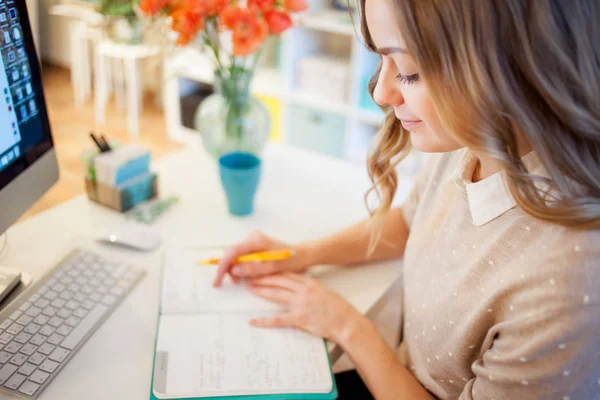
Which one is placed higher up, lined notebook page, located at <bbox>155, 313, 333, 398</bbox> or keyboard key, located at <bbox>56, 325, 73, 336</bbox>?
keyboard key, located at <bbox>56, 325, 73, 336</bbox>

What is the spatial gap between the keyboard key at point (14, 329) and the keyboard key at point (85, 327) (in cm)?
6

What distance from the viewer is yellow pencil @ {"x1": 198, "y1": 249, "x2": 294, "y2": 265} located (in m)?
0.90

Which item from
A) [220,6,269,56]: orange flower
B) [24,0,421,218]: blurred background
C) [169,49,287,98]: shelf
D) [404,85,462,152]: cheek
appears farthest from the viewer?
[169,49,287,98]: shelf

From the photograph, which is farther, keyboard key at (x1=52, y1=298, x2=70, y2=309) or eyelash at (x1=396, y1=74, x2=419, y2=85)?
keyboard key at (x1=52, y1=298, x2=70, y2=309)

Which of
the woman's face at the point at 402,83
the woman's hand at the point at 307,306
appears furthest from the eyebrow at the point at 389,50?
the woman's hand at the point at 307,306

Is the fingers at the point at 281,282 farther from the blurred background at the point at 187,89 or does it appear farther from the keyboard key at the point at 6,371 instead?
the blurred background at the point at 187,89

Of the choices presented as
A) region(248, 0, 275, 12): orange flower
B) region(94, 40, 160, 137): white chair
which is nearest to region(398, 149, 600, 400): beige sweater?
region(248, 0, 275, 12): orange flower

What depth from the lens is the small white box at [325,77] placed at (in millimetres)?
2627

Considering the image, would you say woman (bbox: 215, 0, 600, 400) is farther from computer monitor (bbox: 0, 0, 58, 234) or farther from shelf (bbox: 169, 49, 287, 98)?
shelf (bbox: 169, 49, 287, 98)

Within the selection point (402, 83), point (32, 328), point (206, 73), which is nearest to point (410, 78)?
point (402, 83)

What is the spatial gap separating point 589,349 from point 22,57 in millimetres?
841

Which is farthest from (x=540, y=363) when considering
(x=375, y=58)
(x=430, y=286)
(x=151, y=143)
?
(x=151, y=143)

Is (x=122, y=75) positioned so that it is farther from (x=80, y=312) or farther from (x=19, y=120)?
(x=80, y=312)

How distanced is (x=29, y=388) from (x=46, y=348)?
2.5 inches
